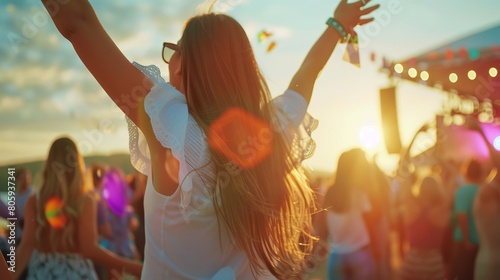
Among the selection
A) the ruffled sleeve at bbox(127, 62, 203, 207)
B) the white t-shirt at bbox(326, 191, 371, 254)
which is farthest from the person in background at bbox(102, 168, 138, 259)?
the ruffled sleeve at bbox(127, 62, 203, 207)

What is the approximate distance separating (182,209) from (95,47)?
0.41m

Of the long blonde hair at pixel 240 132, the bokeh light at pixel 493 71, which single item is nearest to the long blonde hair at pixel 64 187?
the long blonde hair at pixel 240 132

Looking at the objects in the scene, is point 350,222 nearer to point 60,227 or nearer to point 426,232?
point 426,232

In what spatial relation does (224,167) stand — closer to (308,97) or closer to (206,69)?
(206,69)

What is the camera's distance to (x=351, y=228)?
500 cm

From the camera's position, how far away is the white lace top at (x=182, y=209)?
125 cm

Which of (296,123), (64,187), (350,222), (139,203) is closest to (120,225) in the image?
(139,203)

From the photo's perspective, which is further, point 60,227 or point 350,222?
point 350,222

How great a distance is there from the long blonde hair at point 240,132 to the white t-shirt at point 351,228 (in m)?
3.63

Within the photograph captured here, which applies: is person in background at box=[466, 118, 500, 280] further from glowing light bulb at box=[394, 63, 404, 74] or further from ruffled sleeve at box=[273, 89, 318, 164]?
glowing light bulb at box=[394, 63, 404, 74]

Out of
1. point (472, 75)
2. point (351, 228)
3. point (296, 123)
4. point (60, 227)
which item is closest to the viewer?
point (296, 123)

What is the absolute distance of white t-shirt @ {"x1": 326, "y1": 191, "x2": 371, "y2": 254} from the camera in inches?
196

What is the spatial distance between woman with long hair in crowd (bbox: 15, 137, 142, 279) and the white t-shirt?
245cm

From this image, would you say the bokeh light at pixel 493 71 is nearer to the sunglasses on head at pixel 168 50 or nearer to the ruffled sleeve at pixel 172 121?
the sunglasses on head at pixel 168 50
